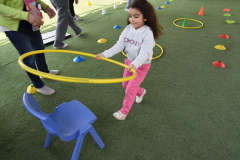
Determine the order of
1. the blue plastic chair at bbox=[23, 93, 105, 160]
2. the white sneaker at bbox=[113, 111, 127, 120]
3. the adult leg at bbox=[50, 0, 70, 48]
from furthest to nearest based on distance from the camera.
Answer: the adult leg at bbox=[50, 0, 70, 48]
the white sneaker at bbox=[113, 111, 127, 120]
the blue plastic chair at bbox=[23, 93, 105, 160]

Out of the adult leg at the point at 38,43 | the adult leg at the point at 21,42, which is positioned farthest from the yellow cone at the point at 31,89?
the adult leg at the point at 21,42

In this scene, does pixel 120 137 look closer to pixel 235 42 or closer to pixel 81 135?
pixel 81 135

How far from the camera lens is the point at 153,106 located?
6.39 ft

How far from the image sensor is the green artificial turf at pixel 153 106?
1.51 meters

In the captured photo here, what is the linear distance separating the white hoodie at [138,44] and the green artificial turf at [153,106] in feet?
2.38

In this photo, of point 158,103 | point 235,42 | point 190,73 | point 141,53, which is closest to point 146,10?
point 141,53

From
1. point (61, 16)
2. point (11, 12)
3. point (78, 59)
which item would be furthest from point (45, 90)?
point (61, 16)

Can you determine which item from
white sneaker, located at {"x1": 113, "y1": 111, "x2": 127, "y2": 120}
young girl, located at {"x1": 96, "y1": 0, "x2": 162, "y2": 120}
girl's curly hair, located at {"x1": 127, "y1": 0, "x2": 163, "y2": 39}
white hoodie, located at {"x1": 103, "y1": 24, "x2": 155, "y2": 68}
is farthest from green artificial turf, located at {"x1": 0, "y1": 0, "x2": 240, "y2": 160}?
girl's curly hair, located at {"x1": 127, "y1": 0, "x2": 163, "y2": 39}

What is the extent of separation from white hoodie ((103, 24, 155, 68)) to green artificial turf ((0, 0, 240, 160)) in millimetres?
725

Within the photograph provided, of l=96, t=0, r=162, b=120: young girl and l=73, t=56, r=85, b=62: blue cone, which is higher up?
l=96, t=0, r=162, b=120: young girl

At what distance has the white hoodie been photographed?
144 cm

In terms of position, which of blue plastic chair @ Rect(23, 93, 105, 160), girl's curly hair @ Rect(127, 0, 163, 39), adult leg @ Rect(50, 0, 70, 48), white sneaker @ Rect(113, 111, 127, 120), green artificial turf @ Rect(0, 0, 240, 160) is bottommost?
green artificial turf @ Rect(0, 0, 240, 160)

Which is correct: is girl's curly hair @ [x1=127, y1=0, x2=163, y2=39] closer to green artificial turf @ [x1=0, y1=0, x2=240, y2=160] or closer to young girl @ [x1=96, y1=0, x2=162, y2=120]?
young girl @ [x1=96, y1=0, x2=162, y2=120]

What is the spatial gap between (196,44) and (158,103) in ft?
6.71
